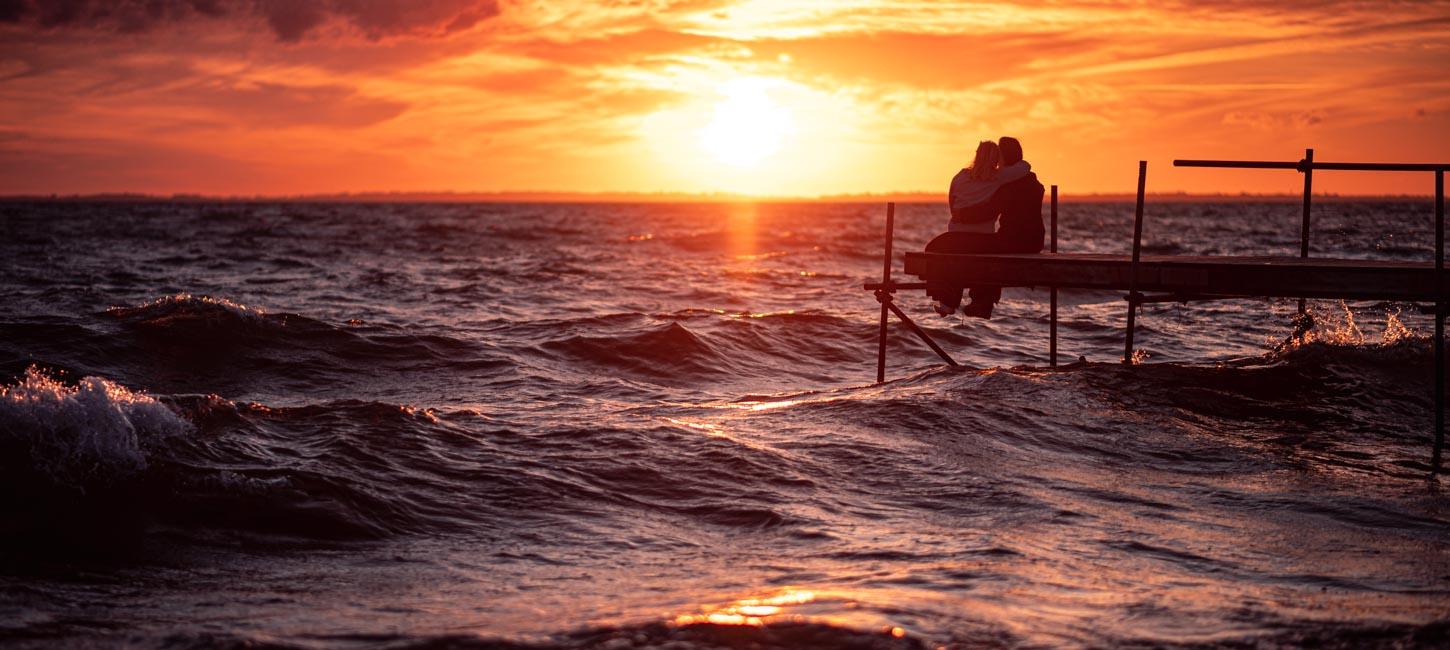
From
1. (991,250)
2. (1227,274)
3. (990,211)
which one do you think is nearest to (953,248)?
(991,250)

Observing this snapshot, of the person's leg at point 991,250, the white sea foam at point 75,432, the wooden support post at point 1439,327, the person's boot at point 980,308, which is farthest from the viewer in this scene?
the person's boot at point 980,308

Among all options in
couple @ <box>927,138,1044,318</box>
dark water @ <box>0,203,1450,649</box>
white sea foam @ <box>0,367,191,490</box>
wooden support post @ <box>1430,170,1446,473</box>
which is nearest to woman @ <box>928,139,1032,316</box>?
couple @ <box>927,138,1044,318</box>

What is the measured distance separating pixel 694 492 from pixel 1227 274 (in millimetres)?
6659

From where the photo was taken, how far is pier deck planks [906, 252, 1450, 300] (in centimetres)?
1155

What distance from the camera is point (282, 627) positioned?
19.4 ft

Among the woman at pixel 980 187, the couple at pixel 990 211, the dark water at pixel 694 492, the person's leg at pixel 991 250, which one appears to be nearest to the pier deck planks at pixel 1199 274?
the person's leg at pixel 991 250

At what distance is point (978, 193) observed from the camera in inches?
539

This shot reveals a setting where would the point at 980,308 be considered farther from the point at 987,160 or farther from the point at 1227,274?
the point at 1227,274

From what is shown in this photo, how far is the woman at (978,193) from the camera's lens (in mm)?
13375

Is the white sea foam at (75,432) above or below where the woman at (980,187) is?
below

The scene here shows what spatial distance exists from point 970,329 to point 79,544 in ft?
57.1

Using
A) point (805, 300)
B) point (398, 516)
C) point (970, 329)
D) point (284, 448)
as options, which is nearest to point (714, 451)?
point (398, 516)

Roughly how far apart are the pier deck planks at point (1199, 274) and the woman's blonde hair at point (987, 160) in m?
0.96

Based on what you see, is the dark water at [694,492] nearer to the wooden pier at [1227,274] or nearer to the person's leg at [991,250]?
the person's leg at [991,250]
